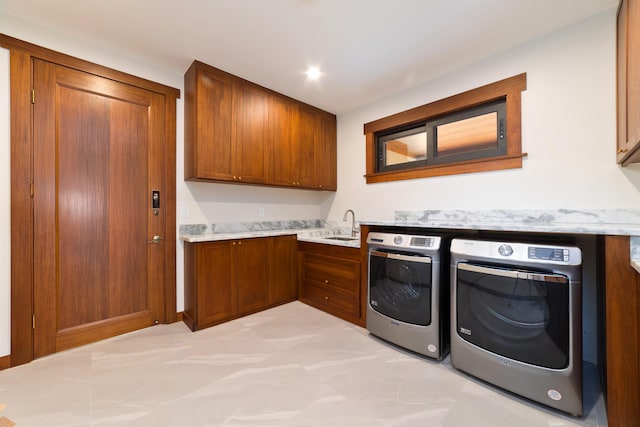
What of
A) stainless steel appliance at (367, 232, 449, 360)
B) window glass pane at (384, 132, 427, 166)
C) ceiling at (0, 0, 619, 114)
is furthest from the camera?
window glass pane at (384, 132, 427, 166)

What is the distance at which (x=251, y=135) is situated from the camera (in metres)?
2.84

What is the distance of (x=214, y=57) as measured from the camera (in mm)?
2373

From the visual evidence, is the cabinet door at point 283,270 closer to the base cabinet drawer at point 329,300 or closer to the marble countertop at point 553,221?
the base cabinet drawer at point 329,300

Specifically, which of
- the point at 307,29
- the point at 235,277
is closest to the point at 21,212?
the point at 235,277

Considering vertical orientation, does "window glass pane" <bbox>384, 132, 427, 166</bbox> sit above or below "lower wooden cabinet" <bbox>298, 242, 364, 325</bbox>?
above

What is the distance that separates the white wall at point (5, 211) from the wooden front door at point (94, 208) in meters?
0.13

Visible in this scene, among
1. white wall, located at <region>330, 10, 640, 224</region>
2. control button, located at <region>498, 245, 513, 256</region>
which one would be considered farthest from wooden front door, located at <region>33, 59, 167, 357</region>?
white wall, located at <region>330, 10, 640, 224</region>

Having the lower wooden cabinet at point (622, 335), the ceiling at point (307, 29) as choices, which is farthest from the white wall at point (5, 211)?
the lower wooden cabinet at point (622, 335)

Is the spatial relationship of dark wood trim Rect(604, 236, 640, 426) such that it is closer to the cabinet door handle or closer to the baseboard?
the cabinet door handle

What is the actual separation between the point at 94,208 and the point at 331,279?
2.26m

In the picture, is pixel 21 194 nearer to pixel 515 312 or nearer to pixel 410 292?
pixel 410 292

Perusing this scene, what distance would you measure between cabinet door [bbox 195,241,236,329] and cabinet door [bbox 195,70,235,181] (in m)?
0.73

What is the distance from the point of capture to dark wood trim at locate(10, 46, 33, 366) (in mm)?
1847

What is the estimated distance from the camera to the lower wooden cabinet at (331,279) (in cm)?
253
